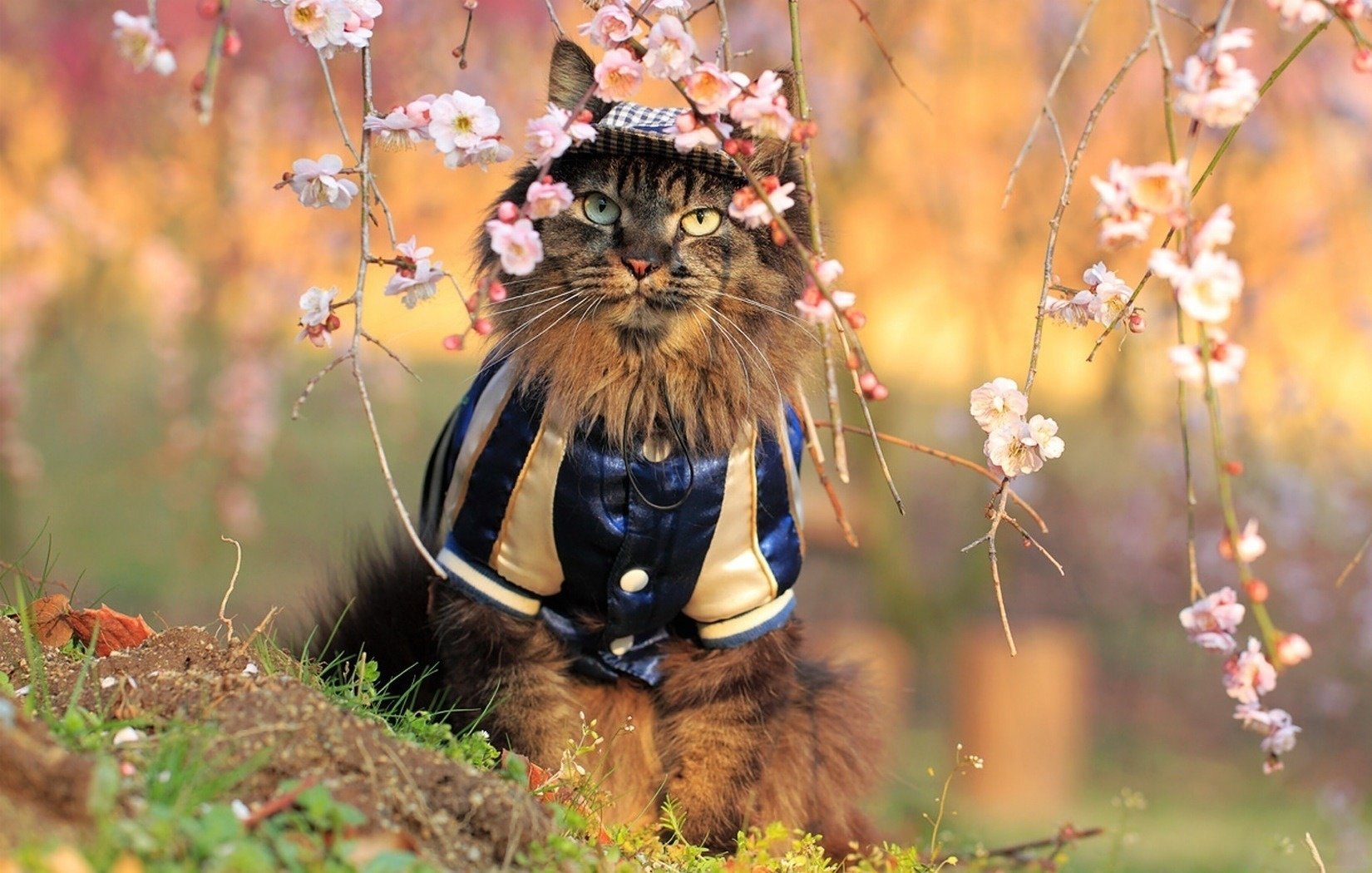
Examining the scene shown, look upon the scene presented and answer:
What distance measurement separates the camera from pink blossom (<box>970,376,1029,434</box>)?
2104mm

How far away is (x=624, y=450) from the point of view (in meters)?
2.62

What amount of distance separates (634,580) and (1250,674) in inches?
45.5

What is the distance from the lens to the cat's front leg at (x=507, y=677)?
2658 mm

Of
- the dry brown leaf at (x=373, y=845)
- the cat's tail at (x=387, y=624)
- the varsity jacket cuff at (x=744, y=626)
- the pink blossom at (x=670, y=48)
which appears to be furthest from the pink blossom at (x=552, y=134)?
the cat's tail at (x=387, y=624)

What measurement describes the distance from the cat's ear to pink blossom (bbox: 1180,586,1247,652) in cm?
148

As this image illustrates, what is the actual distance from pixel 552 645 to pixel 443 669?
0.28 m

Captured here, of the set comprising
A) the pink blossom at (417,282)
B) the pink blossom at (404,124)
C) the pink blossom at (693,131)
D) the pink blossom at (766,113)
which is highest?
the pink blossom at (766,113)

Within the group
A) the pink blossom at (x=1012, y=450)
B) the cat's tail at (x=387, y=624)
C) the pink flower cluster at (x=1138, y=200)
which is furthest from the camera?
the cat's tail at (x=387, y=624)

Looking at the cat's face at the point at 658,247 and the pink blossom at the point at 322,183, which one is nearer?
the pink blossom at the point at 322,183

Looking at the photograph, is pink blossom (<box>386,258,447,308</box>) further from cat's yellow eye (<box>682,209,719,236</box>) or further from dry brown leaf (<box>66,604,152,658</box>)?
dry brown leaf (<box>66,604,152,658</box>)

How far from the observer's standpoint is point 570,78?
2682mm

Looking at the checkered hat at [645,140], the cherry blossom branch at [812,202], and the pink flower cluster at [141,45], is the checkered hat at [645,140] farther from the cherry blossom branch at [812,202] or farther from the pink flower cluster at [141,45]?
the pink flower cluster at [141,45]

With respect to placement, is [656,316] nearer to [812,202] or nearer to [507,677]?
[812,202]

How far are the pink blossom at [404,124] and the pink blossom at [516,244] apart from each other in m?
0.23
